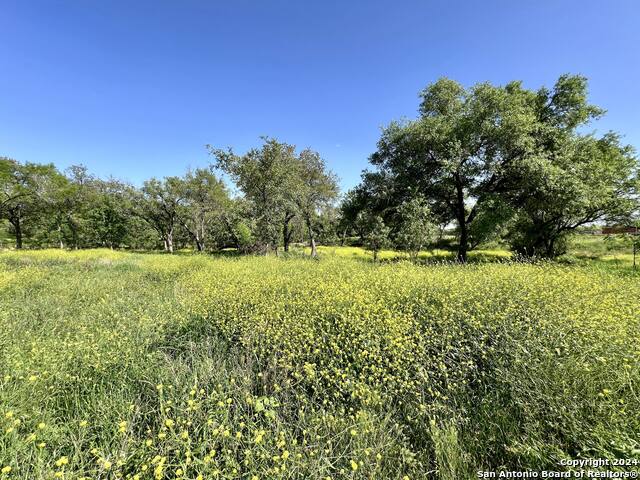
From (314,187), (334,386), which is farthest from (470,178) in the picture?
(334,386)

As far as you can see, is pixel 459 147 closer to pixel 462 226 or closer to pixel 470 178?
pixel 470 178

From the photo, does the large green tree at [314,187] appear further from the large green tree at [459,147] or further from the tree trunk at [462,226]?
the tree trunk at [462,226]

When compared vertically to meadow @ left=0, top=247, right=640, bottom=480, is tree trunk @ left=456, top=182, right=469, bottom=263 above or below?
above

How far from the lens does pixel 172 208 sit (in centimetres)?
3478

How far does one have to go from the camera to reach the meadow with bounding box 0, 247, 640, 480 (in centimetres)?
248

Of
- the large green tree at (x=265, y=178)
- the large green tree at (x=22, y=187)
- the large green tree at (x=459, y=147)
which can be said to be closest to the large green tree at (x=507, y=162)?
the large green tree at (x=459, y=147)

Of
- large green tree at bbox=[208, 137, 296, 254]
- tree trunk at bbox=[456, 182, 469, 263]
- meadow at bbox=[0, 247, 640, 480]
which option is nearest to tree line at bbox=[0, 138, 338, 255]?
large green tree at bbox=[208, 137, 296, 254]

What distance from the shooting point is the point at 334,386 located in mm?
3764

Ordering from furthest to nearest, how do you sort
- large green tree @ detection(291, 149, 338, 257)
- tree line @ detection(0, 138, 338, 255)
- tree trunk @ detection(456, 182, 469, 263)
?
large green tree @ detection(291, 149, 338, 257) < tree line @ detection(0, 138, 338, 255) < tree trunk @ detection(456, 182, 469, 263)

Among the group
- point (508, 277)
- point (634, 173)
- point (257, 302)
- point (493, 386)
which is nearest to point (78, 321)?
point (257, 302)

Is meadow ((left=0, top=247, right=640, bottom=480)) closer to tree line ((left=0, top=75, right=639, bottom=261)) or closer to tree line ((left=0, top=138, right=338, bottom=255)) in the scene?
tree line ((left=0, top=75, right=639, bottom=261))

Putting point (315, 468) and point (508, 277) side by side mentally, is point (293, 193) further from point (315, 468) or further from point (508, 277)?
point (315, 468)

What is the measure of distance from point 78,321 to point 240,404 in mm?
5162

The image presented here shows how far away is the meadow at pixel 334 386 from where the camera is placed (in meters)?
2.48
